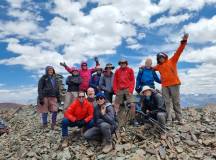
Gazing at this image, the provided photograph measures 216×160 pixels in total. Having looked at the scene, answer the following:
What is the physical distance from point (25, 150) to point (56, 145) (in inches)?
72.6

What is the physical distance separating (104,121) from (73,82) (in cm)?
388

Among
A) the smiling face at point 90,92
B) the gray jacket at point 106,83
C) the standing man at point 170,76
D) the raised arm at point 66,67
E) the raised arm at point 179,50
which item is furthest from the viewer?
the raised arm at point 66,67

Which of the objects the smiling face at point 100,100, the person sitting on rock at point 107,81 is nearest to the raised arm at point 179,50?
the person sitting on rock at point 107,81

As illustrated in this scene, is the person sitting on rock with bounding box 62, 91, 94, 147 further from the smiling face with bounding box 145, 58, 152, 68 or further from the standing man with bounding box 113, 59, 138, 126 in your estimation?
the smiling face with bounding box 145, 58, 152, 68

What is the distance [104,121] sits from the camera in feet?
46.1

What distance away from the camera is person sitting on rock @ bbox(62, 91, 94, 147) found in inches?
574

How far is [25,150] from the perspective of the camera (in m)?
16.2

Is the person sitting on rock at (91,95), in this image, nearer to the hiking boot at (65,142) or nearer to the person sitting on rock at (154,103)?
the hiking boot at (65,142)

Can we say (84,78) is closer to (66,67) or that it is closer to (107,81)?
(66,67)

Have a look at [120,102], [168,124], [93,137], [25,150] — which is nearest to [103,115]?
[93,137]

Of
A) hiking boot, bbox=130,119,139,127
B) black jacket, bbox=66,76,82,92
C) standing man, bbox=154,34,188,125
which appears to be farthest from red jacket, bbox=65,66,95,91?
standing man, bbox=154,34,188,125

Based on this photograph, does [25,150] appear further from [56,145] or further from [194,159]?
[194,159]

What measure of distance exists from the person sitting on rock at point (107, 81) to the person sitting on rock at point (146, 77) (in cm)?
162

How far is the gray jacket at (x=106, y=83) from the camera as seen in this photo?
1692 cm
